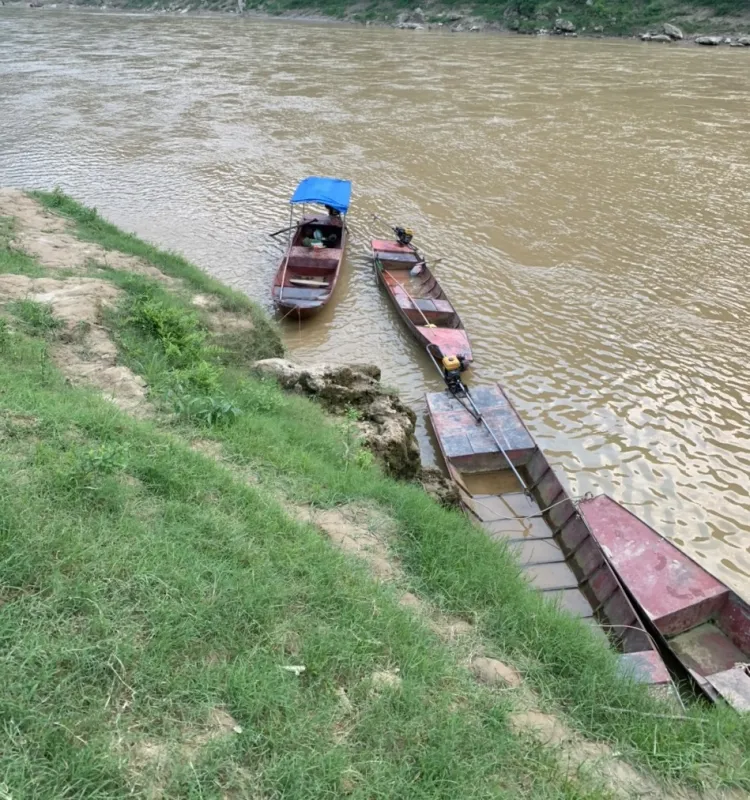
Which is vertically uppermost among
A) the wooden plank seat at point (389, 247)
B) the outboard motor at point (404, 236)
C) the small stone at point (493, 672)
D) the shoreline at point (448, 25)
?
the shoreline at point (448, 25)

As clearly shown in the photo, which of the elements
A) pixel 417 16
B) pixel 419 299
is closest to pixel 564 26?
pixel 417 16

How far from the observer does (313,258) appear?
1404 cm

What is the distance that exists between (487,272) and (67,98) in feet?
81.7

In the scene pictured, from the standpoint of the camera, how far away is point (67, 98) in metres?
28.1

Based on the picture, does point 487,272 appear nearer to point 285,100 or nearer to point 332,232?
point 332,232

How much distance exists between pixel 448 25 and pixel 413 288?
45.3 meters

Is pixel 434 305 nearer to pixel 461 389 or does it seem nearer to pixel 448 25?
pixel 461 389

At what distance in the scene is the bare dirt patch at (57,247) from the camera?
996cm

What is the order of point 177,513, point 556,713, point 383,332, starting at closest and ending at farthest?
1. point 556,713
2. point 177,513
3. point 383,332

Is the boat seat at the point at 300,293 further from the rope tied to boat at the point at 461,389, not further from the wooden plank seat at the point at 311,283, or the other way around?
the rope tied to boat at the point at 461,389

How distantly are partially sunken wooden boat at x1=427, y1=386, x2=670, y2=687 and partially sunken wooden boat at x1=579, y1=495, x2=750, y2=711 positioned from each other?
0.88 feet

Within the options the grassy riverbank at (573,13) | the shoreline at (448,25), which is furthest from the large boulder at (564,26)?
the grassy riverbank at (573,13)

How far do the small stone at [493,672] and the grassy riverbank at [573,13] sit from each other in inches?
1896

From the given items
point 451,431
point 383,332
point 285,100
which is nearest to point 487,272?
point 383,332
